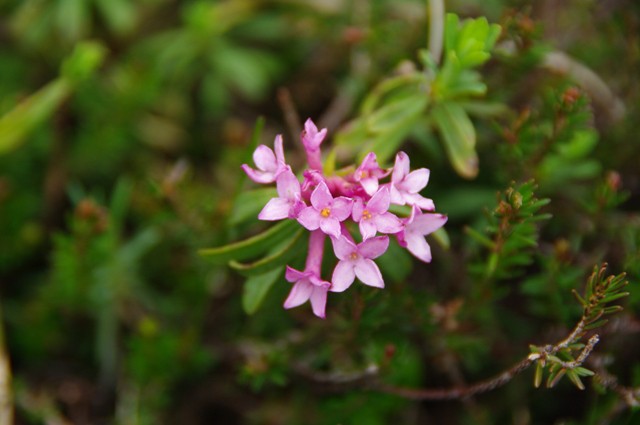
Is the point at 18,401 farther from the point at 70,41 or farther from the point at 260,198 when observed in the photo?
the point at 70,41

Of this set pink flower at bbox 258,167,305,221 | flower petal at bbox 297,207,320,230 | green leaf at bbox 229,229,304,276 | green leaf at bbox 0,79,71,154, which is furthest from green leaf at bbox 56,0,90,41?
flower petal at bbox 297,207,320,230

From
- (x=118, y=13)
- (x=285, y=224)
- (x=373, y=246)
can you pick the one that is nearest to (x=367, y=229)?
(x=373, y=246)

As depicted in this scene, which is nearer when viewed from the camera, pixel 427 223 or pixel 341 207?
pixel 341 207

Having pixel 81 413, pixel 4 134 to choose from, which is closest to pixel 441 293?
pixel 81 413

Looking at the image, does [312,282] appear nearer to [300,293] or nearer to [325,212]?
[300,293]

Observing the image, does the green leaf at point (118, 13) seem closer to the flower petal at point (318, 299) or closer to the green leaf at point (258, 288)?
the green leaf at point (258, 288)

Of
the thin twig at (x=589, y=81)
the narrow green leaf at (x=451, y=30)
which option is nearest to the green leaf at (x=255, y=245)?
the narrow green leaf at (x=451, y=30)
